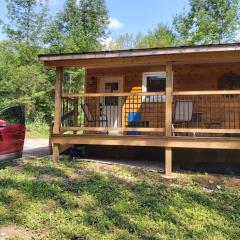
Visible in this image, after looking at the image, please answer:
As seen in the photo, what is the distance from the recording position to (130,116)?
11070 mm

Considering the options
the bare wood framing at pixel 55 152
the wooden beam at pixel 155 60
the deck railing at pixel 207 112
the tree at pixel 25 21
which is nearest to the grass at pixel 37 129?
the tree at pixel 25 21

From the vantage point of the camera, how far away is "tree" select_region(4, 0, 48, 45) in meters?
28.3

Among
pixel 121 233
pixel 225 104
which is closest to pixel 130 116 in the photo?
pixel 225 104

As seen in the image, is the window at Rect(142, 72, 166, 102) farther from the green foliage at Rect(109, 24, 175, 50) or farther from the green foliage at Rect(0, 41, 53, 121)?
the green foliage at Rect(109, 24, 175, 50)

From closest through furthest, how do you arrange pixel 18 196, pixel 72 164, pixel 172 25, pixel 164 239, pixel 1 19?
pixel 164 239 < pixel 18 196 < pixel 72 164 < pixel 1 19 < pixel 172 25

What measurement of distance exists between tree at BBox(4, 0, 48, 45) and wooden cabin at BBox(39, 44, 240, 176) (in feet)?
60.9

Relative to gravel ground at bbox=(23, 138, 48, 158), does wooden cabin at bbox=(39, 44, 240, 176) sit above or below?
above

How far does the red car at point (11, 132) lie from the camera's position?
706 centimetres

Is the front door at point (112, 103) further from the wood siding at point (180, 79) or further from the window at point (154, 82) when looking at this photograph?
the window at point (154, 82)

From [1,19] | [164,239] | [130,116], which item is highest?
[1,19]

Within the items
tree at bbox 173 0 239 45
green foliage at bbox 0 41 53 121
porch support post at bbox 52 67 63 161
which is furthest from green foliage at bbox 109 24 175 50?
porch support post at bbox 52 67 63 161

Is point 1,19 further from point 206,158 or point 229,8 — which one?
point 206,158

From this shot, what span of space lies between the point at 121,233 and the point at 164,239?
1.84ft

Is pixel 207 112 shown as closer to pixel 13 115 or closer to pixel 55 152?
pixel 55 152
